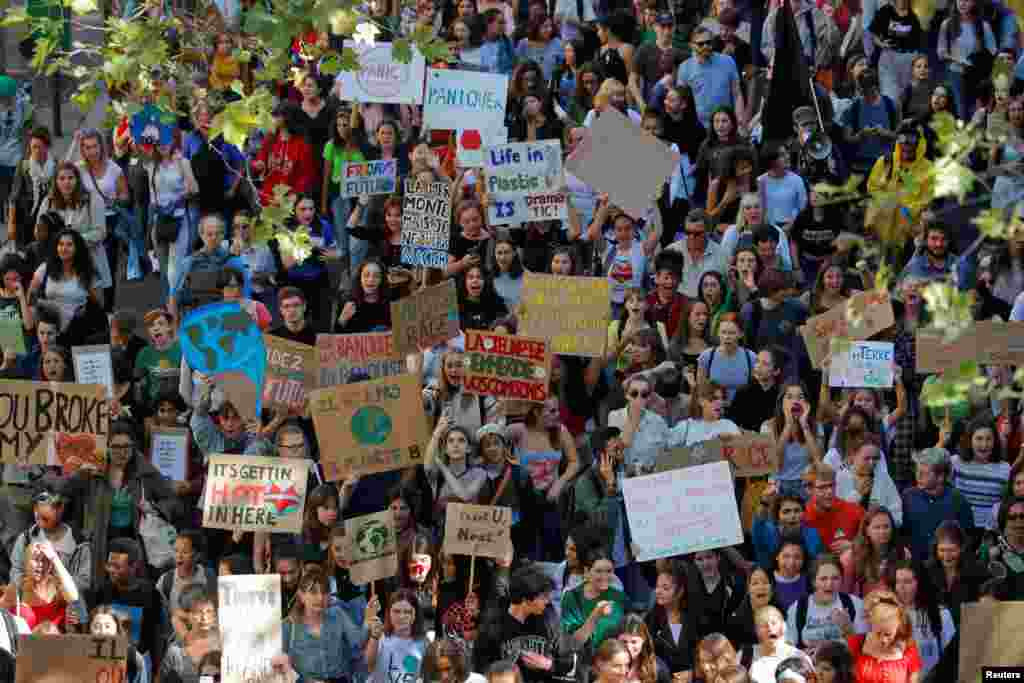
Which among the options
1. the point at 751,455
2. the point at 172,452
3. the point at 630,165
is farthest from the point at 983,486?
the point at 172,452

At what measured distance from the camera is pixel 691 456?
14.0 m

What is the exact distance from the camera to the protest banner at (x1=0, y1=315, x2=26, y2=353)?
51.2 feet

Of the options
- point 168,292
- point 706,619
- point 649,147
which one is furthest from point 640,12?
point 706,619

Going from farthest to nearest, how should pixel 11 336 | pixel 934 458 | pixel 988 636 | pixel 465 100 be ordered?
pixel 465 100
pixel 11 336
pixel 934 458
pixel 988 636

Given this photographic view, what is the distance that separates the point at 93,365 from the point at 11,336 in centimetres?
75

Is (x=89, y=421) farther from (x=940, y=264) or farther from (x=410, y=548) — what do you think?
(x=940, y=264)

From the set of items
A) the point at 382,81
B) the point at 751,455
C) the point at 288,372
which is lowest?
the point at 751,455

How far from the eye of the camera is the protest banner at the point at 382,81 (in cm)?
1781

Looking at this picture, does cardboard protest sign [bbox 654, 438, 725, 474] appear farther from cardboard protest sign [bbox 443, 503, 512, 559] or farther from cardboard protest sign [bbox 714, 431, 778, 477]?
cardboard protest sign [bbox 443, 503, 512, 559]

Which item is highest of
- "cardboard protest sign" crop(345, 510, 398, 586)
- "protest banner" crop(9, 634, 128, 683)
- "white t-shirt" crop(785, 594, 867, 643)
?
"cardboard protest sign" crop(345, 510, 398, 586)

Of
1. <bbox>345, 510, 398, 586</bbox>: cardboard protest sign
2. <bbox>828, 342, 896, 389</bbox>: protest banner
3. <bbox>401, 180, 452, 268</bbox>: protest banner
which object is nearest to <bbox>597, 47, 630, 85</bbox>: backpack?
<bbox>401, 180, 452, 268</bbox>: protest banner

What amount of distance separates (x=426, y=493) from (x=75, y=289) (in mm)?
2892

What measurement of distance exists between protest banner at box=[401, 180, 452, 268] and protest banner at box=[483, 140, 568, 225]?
553 millimetres

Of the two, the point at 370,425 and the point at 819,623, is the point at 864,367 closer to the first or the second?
the point at 819,623
